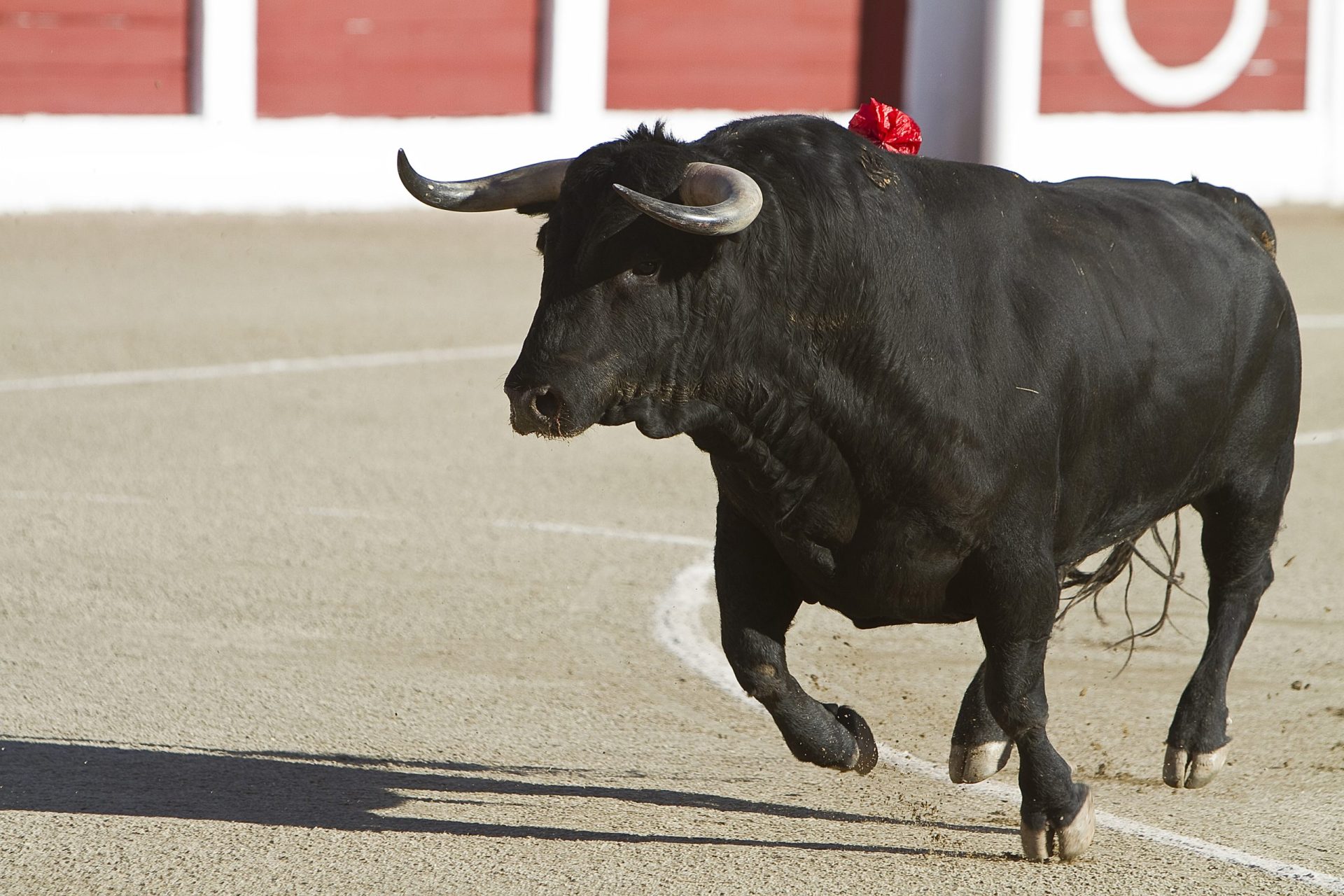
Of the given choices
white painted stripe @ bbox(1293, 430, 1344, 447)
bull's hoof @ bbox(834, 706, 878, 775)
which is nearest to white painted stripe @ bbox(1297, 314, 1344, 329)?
white painted stripe @ bbox(1293, 430, 1344, 447)

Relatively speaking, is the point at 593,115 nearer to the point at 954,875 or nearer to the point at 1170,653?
the point at 1170,653

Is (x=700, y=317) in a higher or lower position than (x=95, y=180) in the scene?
higher

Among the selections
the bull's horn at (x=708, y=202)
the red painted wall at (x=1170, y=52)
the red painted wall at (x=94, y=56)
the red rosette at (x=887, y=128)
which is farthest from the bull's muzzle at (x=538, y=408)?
the red painted wall at (x=1170, y=52)

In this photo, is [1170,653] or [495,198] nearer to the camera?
[495,198]

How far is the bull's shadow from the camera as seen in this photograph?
178 inches

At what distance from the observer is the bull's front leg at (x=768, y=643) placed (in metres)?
4.43

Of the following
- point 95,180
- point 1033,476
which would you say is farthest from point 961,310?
point 95,180

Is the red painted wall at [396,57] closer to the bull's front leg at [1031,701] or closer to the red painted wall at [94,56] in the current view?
the red painted wall at [94,56]

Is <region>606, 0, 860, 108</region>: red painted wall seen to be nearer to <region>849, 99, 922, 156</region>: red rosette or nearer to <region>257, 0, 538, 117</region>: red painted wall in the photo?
<region>257, 0, 538, 117</region>: red painted wall

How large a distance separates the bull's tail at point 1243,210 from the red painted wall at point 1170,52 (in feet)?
41.0

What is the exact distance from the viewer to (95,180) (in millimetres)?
14727

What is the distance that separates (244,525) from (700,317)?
388 cm

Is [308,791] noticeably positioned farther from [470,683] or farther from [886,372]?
[886,372]

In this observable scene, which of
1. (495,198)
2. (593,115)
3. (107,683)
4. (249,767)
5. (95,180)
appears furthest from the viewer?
(593,115)
